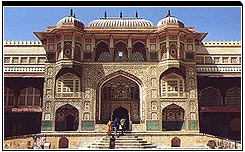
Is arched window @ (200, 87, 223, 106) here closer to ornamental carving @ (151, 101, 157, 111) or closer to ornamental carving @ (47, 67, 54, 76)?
ornamental carving @ (151, 101, 157, 111)

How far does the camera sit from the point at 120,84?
741 inches

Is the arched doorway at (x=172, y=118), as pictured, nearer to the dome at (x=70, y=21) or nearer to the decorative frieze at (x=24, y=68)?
the dome at (x=70, y=21)

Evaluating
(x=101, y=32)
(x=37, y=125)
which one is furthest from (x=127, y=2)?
(x=37, y=125)

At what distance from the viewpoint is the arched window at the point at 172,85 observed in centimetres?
1778

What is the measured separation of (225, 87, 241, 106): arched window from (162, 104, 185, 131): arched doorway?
10.1ft

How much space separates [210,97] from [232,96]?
118 cm

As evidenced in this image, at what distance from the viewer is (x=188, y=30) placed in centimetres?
1809

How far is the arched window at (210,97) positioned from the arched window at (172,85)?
2244 millimetres

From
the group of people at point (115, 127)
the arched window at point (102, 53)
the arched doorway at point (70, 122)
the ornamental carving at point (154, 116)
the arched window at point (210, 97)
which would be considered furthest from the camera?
the arched window at point (210, 97)

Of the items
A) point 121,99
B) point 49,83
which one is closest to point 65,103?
point 49,83

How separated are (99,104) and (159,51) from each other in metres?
4.11

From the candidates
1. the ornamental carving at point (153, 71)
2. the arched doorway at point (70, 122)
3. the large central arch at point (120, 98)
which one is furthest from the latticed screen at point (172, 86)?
the arched doorway at point (70, 122)

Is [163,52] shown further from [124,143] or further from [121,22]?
[124,143]

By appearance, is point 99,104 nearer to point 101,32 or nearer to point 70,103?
point 70,103
